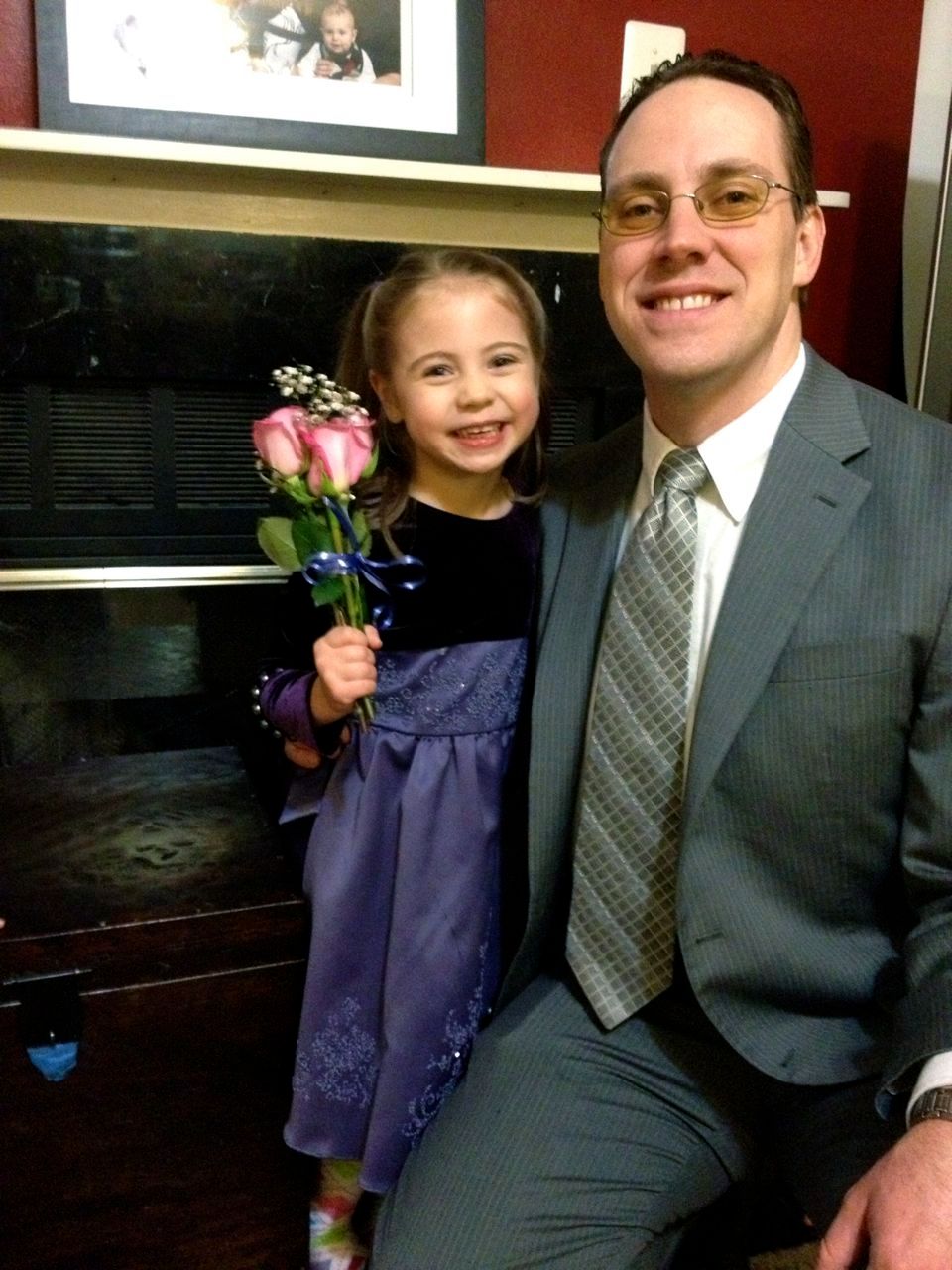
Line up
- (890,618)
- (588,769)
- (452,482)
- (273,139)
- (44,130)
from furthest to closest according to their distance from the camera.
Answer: (273,139), (44,130), (452,482), (588,769), (890,618)

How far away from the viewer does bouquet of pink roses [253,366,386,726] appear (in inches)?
45.3

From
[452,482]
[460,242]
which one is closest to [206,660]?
[452,482]

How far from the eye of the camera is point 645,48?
1869mm

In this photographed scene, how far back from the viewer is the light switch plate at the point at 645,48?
1864 millimetres

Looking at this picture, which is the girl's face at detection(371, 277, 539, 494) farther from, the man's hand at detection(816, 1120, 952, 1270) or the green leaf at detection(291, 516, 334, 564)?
the man's hand at detection(816, 1120, 952, 1270)

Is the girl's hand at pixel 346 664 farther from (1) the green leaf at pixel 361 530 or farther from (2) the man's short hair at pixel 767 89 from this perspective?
(2) the man's short hair at pixel 767 89

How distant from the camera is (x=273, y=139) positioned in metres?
1.66

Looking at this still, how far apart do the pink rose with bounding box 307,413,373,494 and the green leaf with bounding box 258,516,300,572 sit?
8 cm

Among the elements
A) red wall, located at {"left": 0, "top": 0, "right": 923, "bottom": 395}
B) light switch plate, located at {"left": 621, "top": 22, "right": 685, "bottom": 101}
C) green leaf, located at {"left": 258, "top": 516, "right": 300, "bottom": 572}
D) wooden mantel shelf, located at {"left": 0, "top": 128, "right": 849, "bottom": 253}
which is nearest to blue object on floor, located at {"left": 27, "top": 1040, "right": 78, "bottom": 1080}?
green leaf, located at {"left": 258, "top": 516, "right": 300, "bottom": 572}

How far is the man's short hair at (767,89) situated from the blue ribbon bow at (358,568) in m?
0.54

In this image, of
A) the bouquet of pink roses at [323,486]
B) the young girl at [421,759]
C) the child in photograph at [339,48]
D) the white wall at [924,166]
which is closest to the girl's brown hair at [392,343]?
the young girl at [421,759]

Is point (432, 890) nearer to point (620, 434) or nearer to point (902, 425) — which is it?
point (620, 434)

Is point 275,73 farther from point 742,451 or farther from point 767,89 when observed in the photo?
point 742,451

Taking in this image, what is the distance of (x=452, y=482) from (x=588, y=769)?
→ 15.4 inches
